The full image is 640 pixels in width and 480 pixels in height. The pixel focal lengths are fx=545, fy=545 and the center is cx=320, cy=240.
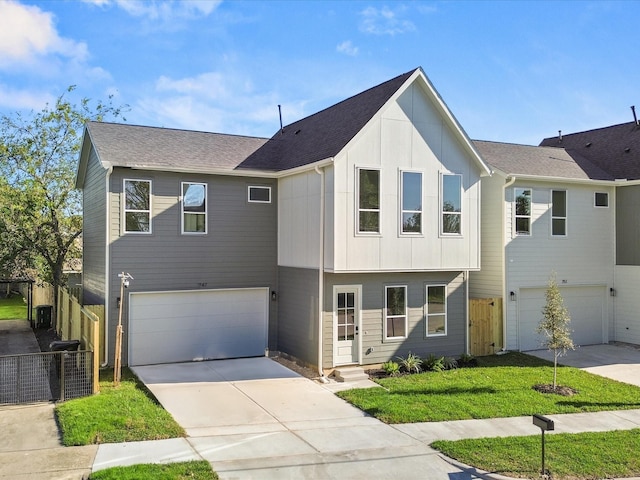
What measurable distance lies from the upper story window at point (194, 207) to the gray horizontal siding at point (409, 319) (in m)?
4.21

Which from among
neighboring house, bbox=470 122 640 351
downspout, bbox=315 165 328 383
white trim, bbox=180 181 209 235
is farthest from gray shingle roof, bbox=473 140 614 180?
white trim, bbox=180 181 209 235

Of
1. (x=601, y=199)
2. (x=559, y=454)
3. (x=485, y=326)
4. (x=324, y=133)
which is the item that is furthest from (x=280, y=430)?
(x=601, y=199)

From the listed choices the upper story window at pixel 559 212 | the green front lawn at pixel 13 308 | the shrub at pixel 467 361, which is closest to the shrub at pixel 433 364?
the shrub at pixel 467 361

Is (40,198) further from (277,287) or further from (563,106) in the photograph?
(563,106)

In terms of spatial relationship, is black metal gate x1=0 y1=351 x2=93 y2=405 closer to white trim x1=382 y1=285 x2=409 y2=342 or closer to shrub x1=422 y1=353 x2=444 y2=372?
white trim x1=382 y1=285 x2=409 y2=342

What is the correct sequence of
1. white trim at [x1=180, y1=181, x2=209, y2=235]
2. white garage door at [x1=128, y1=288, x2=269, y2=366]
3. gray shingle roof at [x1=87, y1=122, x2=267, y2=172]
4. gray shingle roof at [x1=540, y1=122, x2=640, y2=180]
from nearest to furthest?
gray shingle roof at [x1=87, y1=122, x2=267, y2=172]
white garage door at [x1=128, y1=288, x2=269, y2=366]
white trim at [x1=180, y1=181, x2=209, y2=235]
gray shingle roof at [x1=540, y1=122, x2=640, y2=180]

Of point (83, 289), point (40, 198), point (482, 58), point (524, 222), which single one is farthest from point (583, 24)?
point (40, 198)

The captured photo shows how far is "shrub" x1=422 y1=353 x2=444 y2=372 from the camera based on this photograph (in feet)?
48.7

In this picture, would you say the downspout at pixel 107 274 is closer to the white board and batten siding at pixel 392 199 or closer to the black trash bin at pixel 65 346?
the black trash bin at pixel 65 346

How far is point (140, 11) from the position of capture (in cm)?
1509

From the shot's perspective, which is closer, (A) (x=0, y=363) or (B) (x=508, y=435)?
(B) (x=508, y=435)

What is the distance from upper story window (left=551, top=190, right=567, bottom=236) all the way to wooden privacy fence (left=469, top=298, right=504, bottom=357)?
3.41m

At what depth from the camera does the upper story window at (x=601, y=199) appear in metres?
19.6

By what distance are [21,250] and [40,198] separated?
2.78 meters
